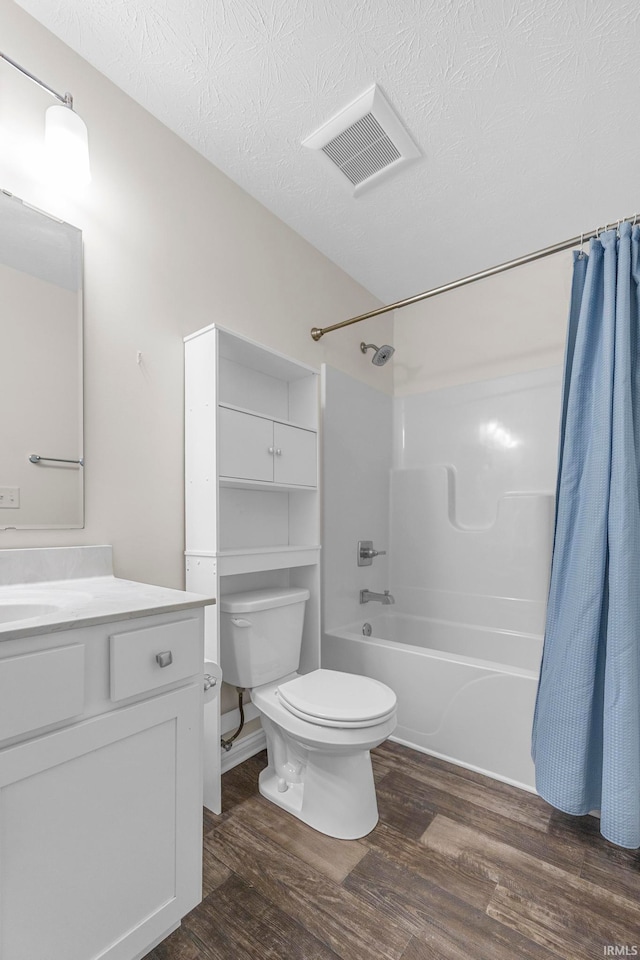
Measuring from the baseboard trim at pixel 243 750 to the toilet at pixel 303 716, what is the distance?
0.17m

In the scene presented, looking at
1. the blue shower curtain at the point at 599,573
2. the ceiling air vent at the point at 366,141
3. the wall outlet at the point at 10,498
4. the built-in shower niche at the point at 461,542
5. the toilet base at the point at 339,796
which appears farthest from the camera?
the built-in shower niche at the point at 461,542

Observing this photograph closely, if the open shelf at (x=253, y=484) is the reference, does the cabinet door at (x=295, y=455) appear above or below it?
above

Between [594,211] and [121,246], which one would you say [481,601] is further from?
[121,246]

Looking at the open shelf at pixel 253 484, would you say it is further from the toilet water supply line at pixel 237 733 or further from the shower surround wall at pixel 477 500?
the shower surround wall at pixel 477 500

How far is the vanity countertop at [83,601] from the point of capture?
0.81m

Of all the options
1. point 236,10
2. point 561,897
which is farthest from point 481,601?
point 236,10

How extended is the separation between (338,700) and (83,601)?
0.87 meters

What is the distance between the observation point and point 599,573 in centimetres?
140

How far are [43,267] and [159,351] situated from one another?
42 centimetres

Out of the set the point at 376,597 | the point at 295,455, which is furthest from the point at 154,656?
the point at 376,597

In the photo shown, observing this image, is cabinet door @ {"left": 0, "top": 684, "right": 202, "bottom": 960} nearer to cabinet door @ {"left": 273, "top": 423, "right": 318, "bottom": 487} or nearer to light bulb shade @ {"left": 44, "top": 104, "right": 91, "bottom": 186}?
cabinet door @ {"left": 273, "top": 423, "right": 318, "bottom": 487}

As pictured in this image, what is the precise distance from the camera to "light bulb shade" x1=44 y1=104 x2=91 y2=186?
127 centimetres

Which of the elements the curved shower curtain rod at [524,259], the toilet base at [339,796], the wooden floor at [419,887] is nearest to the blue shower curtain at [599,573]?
the curved shower curtain rod at [524,259]

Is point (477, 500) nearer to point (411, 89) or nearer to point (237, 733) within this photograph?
point (237, 733)
